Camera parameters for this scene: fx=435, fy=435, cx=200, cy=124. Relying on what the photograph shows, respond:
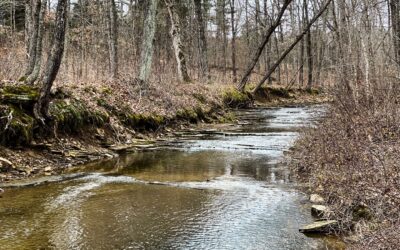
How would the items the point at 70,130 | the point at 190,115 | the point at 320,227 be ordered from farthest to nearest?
1. the point at 190,115
2. the point at 70,130
3. the point at 320,227

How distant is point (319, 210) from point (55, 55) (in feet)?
21.3

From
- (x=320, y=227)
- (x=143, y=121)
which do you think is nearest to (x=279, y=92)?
(x=143, y=121)

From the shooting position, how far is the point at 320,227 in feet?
17.6

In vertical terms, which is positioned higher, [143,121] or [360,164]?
[143,121]

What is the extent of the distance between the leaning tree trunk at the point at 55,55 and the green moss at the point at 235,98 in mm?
13795

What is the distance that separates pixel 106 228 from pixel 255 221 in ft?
6.39

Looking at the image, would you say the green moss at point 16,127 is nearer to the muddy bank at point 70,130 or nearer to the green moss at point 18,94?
the muddy bank at point 70,130

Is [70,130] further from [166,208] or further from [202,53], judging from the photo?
[202,53]

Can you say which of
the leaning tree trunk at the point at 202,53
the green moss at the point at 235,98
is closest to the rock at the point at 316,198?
the green moss at the point at 235,98

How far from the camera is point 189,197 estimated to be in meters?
7.04

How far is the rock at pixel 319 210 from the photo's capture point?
580 centimetres

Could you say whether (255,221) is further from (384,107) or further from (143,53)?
(143,53)

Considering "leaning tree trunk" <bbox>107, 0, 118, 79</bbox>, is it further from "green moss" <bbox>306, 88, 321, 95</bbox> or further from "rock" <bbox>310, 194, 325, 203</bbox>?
"green moss" <bbox>306, 88, 321, 95</bbox>

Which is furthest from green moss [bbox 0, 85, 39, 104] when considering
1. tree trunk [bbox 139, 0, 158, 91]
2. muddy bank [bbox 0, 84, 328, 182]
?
tree trunk [bbox 139, 0, 158, 91]
